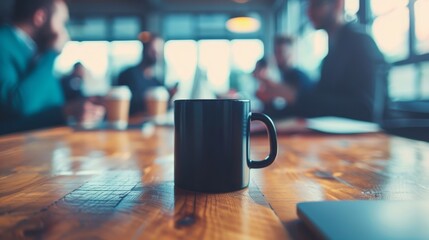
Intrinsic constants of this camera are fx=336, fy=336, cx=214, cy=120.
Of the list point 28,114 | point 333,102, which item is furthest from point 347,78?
point 28,114

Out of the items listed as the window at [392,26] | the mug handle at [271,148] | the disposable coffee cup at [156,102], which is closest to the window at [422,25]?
the window at [392,26]

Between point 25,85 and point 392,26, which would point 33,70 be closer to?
point 25,85

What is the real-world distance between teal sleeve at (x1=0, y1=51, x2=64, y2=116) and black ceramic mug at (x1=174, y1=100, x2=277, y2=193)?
1.42 metres

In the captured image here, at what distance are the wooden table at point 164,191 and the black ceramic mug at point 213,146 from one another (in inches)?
0.7

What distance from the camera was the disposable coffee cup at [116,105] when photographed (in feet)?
4.71

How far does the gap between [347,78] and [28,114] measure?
5.60 ft

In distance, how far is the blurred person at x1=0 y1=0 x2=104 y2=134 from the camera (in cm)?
158

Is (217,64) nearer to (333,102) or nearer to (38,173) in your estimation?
(333,102)

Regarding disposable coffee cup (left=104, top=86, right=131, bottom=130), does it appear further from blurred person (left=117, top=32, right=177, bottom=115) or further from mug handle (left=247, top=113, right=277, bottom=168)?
blurred person (left=117, top=32, right=177, bottom=115)

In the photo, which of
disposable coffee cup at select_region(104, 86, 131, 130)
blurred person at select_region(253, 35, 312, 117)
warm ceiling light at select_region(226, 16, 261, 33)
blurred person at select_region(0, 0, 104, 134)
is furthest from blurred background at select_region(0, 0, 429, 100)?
disposable coffee cup at select_region(104, 86, 131, 130)

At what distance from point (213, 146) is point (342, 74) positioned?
1.74 m

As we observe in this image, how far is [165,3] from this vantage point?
7.23m

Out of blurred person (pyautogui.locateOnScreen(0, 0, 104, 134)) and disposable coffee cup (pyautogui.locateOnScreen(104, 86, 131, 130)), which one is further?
blurred person (pyautogui.locateOnScreen(0, 0, 104, 134))

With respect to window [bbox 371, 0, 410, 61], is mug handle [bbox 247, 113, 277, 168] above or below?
below
